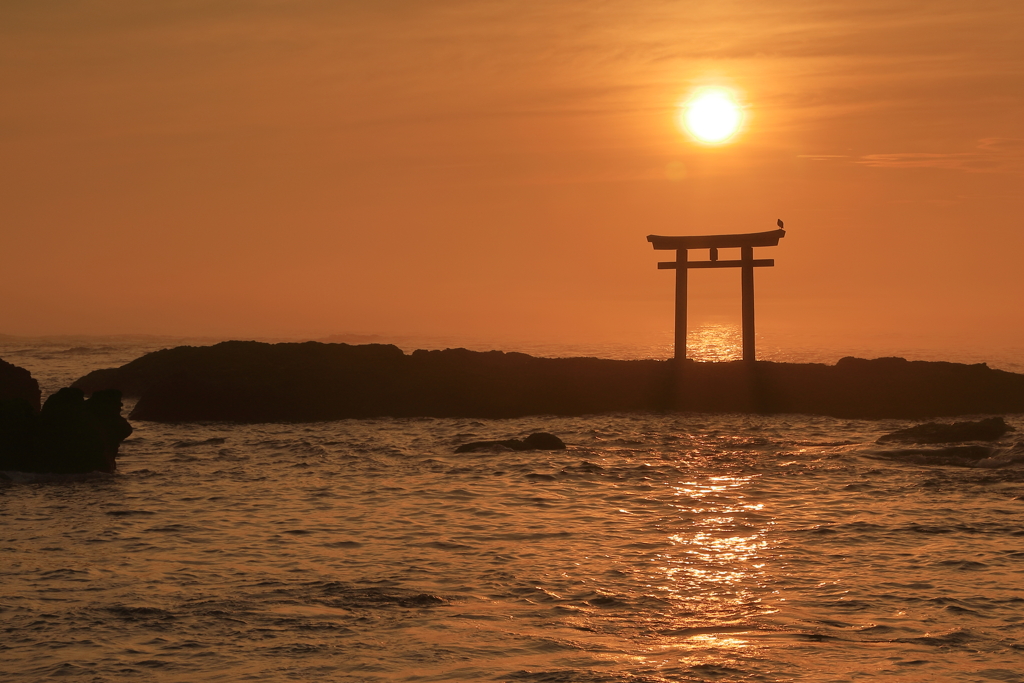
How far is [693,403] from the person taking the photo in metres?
34.8

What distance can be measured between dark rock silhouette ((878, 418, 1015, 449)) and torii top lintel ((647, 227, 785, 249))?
34.3 ft

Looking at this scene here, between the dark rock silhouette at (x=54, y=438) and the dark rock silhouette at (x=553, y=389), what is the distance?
12670 millimetres

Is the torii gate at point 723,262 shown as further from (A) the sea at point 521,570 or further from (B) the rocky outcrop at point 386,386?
(A) the sea at point 521,570

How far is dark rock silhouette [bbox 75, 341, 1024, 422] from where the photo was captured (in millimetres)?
34219

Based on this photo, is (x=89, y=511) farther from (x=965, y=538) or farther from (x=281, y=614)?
(x=965, y=538)

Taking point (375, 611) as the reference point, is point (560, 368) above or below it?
above

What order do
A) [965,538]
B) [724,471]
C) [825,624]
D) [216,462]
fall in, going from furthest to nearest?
[216,462], [724,471], [965,538], [825,624]

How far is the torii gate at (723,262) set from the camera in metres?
34.7

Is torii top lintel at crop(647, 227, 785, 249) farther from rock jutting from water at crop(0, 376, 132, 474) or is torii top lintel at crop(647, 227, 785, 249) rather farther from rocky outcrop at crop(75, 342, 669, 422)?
rock jutting from water at crop(0, 376, 132, 474)

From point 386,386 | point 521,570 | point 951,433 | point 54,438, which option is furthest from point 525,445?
point 521,570

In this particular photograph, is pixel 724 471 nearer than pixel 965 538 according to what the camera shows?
No

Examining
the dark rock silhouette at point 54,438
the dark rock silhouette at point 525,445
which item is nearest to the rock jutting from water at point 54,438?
the dark rock silhouette at point 54,438

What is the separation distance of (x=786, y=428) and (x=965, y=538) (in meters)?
15.7

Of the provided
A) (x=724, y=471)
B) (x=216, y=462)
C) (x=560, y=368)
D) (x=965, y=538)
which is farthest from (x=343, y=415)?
(x=965, y=538)
